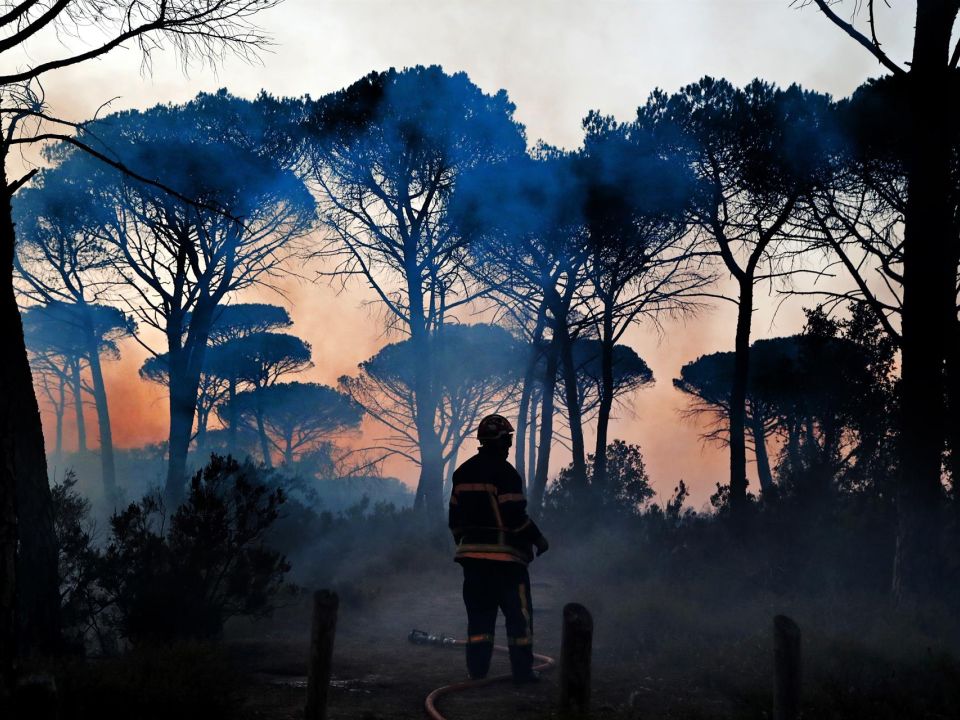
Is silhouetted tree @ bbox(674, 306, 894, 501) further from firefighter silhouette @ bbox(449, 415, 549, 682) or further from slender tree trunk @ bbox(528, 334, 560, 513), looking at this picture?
firefighter silhouette @ bbox(449, 415, 549, 682)

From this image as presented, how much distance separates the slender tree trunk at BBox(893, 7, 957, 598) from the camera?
30.2 ft

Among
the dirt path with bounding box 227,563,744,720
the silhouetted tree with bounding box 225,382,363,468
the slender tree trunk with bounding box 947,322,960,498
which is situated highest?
the silhouetted tree with bounding box 225,382,363,468

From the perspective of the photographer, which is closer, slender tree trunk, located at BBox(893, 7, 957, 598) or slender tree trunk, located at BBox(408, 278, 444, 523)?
slender tree trunk, located at BBox(893, 7, 957, 598)

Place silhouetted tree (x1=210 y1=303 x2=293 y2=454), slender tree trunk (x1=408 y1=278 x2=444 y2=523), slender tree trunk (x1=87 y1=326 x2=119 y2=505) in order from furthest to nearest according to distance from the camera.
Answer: silhouetted tree (x1=210 y1=303 x2=293 y2=454), slender tree trunk (x1=87 y1=326 x2=119 y2=505), slender tree trunk (x1=408 y1=278 x2=444 y2=523)

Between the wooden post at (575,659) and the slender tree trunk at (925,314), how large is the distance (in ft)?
15.8

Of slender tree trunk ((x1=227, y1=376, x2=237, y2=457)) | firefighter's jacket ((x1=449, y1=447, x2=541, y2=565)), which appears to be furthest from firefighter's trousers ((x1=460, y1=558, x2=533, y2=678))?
slender tree trunk ((x1=227, y1=376, x2=237, y2=457))

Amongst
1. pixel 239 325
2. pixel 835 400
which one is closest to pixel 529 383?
pixel 835 400

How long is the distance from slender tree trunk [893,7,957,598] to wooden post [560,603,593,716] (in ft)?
15.8

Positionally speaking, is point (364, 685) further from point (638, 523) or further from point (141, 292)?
point (141, 292)

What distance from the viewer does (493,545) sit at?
276 inches

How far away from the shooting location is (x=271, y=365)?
34719mm

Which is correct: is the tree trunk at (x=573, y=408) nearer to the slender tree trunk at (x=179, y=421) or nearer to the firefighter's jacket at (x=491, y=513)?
the slender tree trunk at (x=179, y=421)

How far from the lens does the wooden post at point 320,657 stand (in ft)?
17.0

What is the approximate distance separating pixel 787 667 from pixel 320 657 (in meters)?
2.73
